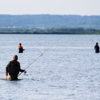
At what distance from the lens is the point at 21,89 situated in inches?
926

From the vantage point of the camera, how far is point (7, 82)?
2577cm

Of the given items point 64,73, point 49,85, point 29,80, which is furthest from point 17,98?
point 64,73

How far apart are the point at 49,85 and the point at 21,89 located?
209cm

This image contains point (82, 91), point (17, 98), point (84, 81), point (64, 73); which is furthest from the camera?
point (64, 73)

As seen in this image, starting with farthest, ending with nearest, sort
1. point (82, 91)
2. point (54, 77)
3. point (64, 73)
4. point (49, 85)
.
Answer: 1. point (64, 73)
2. point (54, 77)
3. point (49, 85)
4. point (82, 91)

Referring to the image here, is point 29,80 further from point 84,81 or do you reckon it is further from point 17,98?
point 17,98

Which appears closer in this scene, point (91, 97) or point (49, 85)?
point (91, 97)

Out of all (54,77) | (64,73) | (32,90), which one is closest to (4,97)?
(32,90)

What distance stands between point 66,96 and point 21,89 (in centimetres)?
313

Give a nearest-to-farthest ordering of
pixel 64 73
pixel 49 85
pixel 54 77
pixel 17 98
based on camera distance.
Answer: pixel 17 98 < pixel 49 85 < pixel 54 77 < pixel 64 73

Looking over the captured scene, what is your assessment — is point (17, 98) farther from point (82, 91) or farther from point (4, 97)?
point (82, 91)

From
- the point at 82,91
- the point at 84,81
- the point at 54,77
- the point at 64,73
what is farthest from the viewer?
the point at 64,73

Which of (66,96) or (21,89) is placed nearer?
(66,96)

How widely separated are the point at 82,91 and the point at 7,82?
199 inches
